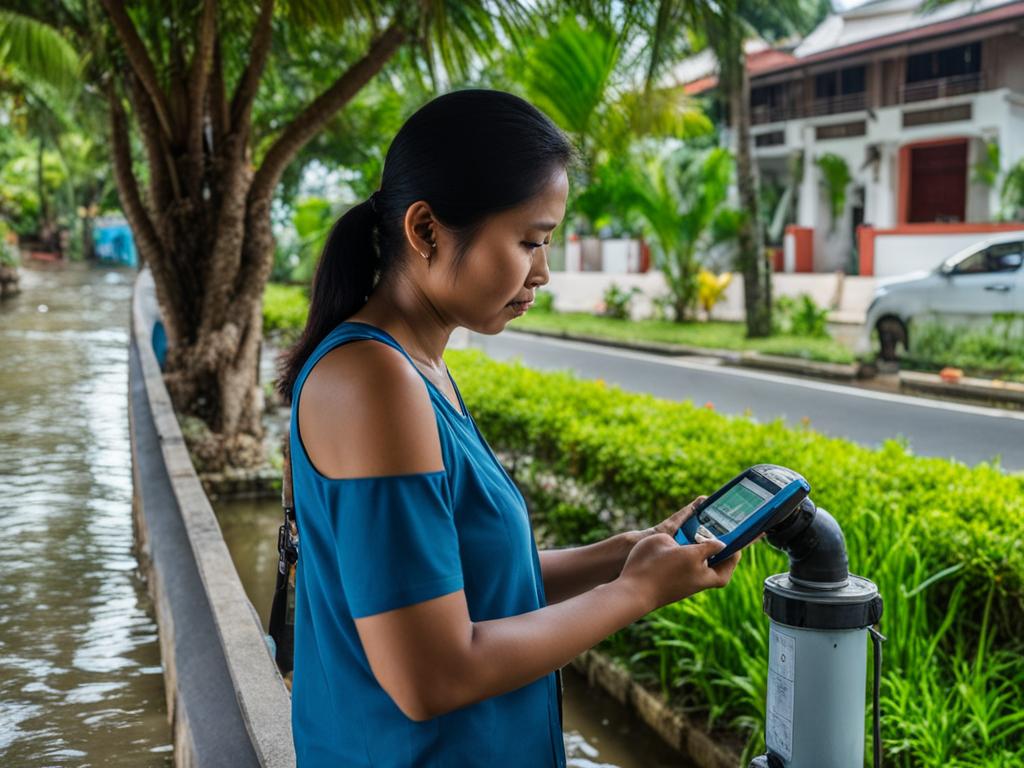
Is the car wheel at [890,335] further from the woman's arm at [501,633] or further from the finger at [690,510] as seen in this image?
the woman's arm at [501,633]

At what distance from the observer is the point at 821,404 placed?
1139cm

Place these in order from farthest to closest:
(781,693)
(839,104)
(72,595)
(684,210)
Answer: (839,104), (684,210), (72,595), (781,693)

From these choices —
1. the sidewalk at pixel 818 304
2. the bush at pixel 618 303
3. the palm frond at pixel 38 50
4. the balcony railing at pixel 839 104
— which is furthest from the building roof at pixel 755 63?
the palm frond at pixel 38 50

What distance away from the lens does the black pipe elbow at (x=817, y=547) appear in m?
1.47

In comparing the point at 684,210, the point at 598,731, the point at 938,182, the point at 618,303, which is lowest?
the point at 598,731

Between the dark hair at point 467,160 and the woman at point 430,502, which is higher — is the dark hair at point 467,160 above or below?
above

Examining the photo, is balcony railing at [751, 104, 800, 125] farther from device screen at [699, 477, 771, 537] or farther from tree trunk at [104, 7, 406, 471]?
device screen at [699, 477, 771, 537]

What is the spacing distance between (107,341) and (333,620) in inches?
603

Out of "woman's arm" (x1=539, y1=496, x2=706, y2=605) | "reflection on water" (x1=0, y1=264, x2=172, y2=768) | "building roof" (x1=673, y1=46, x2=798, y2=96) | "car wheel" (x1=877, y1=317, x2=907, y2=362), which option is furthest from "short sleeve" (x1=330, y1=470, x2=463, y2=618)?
"building roof" (x1=673, y1=46, x2=798, y2=96)

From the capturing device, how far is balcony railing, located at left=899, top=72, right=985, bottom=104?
24750mm

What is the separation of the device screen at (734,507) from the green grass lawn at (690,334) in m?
13.2

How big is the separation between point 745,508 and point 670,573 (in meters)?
0.14

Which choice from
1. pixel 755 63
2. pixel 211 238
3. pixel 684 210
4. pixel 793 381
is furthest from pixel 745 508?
pixel 755 63

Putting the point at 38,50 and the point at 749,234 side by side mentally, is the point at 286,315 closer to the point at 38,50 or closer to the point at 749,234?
the point at 38,50
